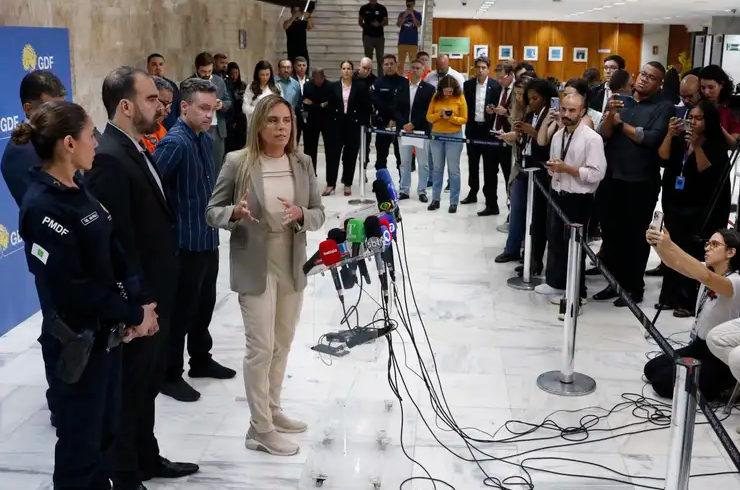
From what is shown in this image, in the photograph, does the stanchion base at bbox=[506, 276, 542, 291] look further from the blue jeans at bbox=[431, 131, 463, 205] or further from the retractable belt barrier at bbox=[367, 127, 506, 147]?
the blue jeans at bbox=[431, 131, 463, 205]

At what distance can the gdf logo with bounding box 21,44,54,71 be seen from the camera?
17.3ft

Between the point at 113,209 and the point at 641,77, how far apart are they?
4.09m

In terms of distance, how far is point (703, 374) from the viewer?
4145 millimetres

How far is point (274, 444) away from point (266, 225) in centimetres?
105

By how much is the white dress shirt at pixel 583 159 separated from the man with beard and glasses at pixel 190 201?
2711mm

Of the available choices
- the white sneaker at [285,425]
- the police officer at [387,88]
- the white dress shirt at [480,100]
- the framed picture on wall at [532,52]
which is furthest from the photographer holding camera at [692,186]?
the framed picture on wall at [532,52]

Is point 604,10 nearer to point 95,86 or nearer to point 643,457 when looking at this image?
point 95,86

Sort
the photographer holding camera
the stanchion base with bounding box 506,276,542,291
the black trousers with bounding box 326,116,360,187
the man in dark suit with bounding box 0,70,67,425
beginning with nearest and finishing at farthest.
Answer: the man in dark suit with bounding box 0,70,67,425
the photographer holding camera
the stanchion base with bounding box 506,276,542,291
the black trousers with bounding box 326,116,360,187

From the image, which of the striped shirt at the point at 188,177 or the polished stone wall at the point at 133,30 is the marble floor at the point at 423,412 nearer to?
the striped shirt at the point at 188,177

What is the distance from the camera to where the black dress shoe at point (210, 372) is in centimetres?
451

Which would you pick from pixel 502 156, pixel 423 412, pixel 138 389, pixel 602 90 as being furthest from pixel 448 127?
pixel 138 389

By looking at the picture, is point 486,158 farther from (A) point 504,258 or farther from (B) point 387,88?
(A) point 504,258

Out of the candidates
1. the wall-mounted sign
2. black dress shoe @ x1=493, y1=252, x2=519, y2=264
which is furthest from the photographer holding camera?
the wall-mounted sign

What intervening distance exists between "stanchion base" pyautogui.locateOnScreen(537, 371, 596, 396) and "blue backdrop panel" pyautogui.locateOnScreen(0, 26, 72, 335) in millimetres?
3579
